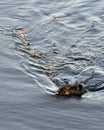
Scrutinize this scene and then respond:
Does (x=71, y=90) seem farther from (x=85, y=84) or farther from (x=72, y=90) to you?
(x=85, y=84)

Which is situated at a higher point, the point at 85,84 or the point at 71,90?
the point at 85,84

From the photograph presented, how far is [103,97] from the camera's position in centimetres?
783

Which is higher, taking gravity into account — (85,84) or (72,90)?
(85,84)

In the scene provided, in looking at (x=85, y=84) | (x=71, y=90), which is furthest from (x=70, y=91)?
(x=85, y=84)

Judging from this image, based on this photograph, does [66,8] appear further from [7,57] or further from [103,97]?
[103,97]

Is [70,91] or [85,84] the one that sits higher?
[85,84]

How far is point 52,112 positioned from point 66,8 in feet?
18.5

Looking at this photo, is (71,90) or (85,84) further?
(85,84)

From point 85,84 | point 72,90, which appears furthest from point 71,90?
point 85,84

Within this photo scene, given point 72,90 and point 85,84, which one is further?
point 85,84

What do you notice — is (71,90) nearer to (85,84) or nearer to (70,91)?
(70,91)

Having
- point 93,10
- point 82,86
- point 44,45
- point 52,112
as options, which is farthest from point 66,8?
point 52,112

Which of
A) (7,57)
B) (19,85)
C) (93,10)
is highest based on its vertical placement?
(93,10)

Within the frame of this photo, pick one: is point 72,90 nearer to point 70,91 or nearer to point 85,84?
point 70,91
